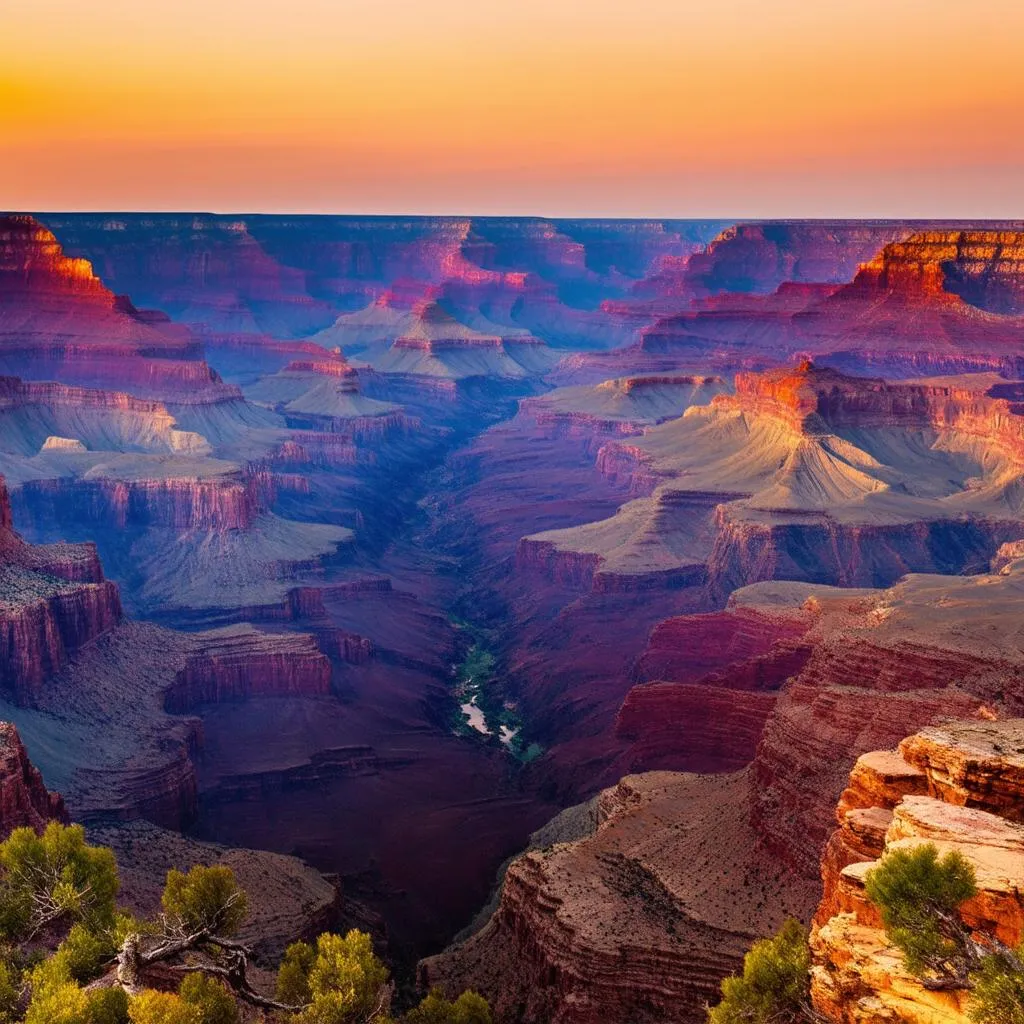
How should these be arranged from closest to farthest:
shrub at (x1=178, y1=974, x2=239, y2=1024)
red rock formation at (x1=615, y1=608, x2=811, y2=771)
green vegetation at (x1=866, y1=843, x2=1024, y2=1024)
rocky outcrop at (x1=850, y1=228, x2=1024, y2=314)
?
green vegetation at (x1=866, y1=843, x2=1024, y2=1024)
shrub at (x1=178, y1=974, x2=239, y2=1024)
red rock formation at (x1=615, y1=608, x2=811, y2=771)
rocky outcrop at (x1=850, y1=228, x2=1024, y2=314)

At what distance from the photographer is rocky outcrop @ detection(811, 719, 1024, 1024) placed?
2269 centimetres

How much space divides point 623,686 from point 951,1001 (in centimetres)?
6430

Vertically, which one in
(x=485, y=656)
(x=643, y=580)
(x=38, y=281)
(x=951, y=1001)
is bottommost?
(x=485, y=656)

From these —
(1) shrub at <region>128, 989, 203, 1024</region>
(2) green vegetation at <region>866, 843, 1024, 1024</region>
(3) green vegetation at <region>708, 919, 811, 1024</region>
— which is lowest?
(1) shrub at <region>128, 989, 203, 1024</region>

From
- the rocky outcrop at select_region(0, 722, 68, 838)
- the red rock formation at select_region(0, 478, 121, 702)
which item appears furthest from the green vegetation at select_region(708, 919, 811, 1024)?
the red rock formation at select_region(0, 478, 121, 702)

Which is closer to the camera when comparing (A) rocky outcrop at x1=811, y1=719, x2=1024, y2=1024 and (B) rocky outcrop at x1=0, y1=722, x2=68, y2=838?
(A) rocky outcrop at x1=811, y1=719, x2=1024, y2=1024

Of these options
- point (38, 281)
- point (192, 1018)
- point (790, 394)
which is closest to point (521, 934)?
point (192, 1018)

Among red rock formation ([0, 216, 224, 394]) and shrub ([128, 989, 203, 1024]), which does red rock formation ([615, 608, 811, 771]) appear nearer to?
shrub ([128, 989, 203, 1024])

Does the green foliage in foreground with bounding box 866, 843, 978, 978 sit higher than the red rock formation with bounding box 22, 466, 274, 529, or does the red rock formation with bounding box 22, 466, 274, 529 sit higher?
the green foliage in foreground with bounding box 866, 843, 978, 978

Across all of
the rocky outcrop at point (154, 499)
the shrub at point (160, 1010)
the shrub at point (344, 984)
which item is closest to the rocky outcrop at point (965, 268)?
the rocky outcrop at point (154, 499)

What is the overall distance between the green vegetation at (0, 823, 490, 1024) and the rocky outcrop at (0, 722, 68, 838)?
6.45 metres

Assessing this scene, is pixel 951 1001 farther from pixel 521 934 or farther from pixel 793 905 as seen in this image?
pixel 521 934

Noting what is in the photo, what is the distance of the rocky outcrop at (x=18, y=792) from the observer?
45.9 meters

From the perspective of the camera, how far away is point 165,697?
7544cm
